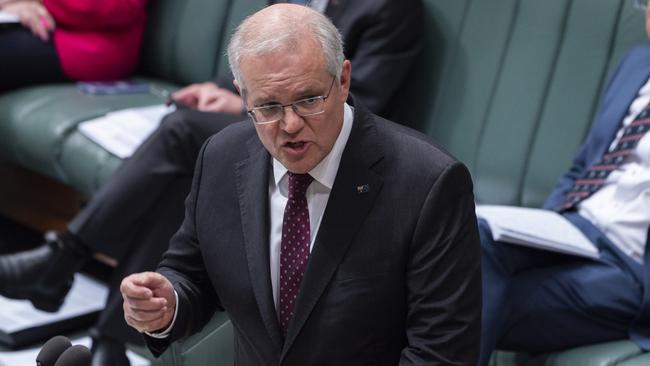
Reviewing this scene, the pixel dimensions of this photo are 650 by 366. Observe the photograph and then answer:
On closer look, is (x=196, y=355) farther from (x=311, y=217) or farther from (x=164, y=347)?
(x=311, y=217)

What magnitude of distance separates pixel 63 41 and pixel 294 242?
7.12 feet

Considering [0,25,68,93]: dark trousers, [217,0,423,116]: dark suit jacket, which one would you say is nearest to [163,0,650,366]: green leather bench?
[217,0,423,116]: dark suit jacket

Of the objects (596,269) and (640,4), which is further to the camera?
(640,4)

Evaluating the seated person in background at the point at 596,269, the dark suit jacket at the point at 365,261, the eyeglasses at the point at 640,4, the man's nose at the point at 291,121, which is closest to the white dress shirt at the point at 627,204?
the seated person in background at the point at 596,269

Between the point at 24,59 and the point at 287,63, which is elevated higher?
the point at 287,63

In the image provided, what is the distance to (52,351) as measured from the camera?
1.40 meters

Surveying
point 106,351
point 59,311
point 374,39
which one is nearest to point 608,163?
point 374,39

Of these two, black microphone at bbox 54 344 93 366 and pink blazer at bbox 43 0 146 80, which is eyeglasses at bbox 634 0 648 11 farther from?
black microphone at bbox 54 344 93 366

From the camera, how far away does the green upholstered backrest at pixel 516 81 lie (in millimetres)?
2850

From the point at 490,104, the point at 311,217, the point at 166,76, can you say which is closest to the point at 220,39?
the point at 166,76

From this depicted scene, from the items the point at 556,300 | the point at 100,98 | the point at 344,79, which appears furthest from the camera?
the point at 100,98

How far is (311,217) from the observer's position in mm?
1757

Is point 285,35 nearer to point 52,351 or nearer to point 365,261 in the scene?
point 365,261

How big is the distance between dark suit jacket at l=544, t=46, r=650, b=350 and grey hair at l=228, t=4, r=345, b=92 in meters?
1.06
